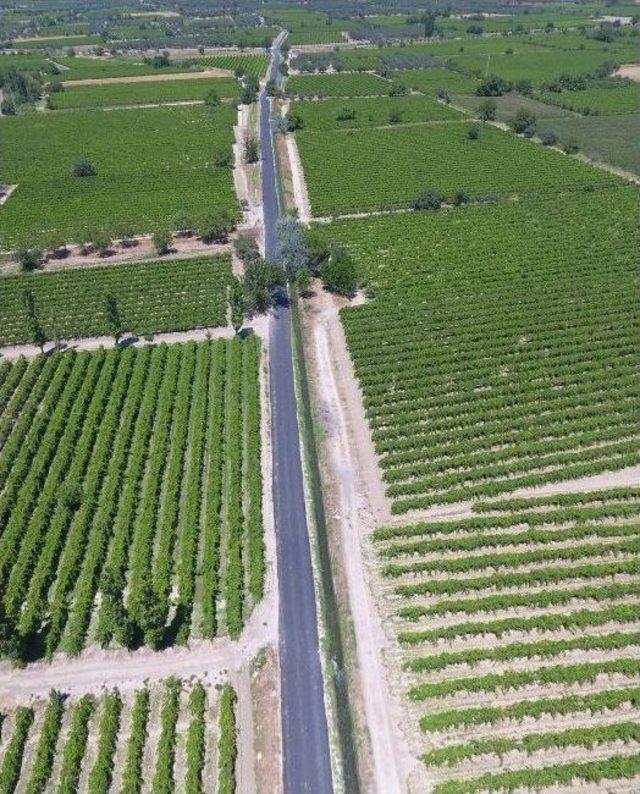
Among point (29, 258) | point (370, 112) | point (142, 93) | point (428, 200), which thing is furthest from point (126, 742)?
point (142, 93)

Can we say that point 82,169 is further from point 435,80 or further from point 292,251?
point 435,80

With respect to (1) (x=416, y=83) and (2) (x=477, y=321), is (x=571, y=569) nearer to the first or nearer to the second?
(2) (x=477, y=321)

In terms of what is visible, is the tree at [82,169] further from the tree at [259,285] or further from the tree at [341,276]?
the tree at [341,276]

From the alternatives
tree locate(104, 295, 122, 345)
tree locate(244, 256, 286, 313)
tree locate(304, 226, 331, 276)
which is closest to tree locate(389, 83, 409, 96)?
tree locate(304, 226, 331, 276)

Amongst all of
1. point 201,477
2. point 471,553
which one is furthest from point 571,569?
point 201,477

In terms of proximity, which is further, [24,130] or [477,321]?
[24,130]

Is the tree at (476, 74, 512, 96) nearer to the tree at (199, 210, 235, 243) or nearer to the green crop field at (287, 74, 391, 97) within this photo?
the green crop field at (287, 74, 391, 97)

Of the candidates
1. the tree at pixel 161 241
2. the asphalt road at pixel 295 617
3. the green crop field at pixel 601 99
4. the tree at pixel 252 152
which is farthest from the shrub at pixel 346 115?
the asphalt road at pixel 295 617
